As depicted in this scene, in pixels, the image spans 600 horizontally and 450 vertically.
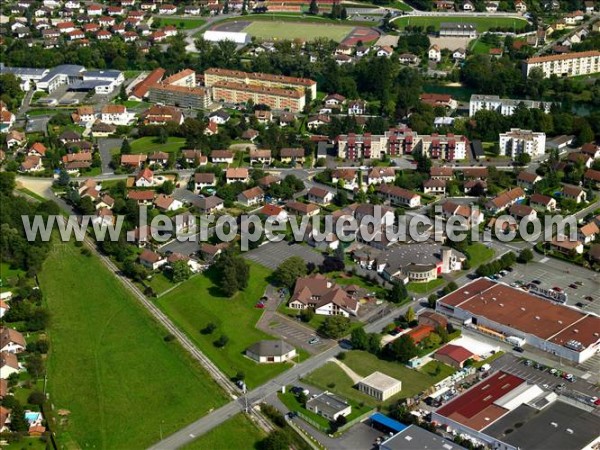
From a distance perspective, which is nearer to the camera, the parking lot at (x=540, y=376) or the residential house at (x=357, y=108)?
the parking lot at (x=540, y=376)

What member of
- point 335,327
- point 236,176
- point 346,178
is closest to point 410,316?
point 335,327

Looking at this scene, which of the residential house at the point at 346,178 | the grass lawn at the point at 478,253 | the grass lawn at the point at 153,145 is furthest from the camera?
the grass lawn at the point at 153,145

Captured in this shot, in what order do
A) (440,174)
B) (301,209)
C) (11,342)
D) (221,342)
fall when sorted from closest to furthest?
(11,342) → (221,342) → (301,209) → (440,174)

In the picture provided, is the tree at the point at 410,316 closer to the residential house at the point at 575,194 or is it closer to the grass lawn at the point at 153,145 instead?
the residential house at the point at 575,194

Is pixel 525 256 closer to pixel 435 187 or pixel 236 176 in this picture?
pixel 435 187

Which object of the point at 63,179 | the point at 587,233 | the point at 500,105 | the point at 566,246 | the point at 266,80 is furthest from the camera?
the point at 266,80

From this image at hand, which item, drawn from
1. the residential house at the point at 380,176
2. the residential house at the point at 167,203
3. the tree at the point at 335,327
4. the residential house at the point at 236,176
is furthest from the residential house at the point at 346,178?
the tree at the point at 335,327
